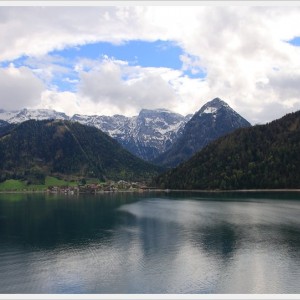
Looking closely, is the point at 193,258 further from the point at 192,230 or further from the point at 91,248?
the point at 192,230

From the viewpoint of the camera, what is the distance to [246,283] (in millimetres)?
88438

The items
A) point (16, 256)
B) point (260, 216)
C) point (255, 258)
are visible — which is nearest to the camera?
point (255, 258)

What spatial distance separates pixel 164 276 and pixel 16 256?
45956 mm

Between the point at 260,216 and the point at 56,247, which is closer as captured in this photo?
the point at 56,247

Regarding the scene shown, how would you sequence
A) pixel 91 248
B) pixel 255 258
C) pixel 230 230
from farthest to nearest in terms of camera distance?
pixel 230 230
pixel 91 248
pixel 255 258

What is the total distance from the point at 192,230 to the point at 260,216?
46.6m

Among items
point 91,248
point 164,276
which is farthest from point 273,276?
point 91,248

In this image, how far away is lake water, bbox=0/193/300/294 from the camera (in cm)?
8762

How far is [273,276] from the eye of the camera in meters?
92.8

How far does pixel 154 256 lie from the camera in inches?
4505

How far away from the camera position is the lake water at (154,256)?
8762 cm

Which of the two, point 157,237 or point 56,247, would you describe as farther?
point 157,237

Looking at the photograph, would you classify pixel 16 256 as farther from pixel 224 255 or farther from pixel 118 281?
pixel 224 255

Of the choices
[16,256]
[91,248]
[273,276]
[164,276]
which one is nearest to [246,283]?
[273,276]
